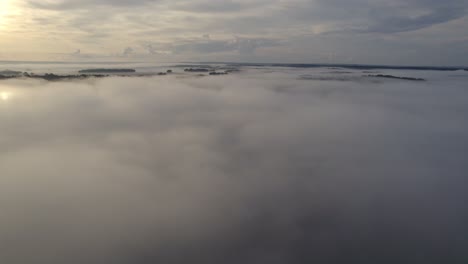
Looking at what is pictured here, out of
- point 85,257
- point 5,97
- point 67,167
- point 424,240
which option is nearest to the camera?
point 85,257

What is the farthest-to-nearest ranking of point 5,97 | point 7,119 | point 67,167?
point 5,97, point 7,119, point 67,167

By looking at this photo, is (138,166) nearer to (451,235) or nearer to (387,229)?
(387,229)

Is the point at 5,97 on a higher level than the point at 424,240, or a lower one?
higher

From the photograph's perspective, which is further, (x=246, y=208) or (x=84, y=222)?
(x=246, y=208)

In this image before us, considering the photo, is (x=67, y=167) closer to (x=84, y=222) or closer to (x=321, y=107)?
(x=84, y=222)

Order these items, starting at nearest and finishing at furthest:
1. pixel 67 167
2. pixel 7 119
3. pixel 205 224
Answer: pixel 205 224 < pixel 67 167 < pixel 7 119

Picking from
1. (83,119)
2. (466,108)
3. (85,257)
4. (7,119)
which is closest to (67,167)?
(85,257)

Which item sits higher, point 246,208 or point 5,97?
point 5,97

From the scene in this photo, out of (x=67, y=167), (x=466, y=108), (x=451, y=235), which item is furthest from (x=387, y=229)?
(x=466, y=108)

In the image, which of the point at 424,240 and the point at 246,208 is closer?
the point at 424,240
